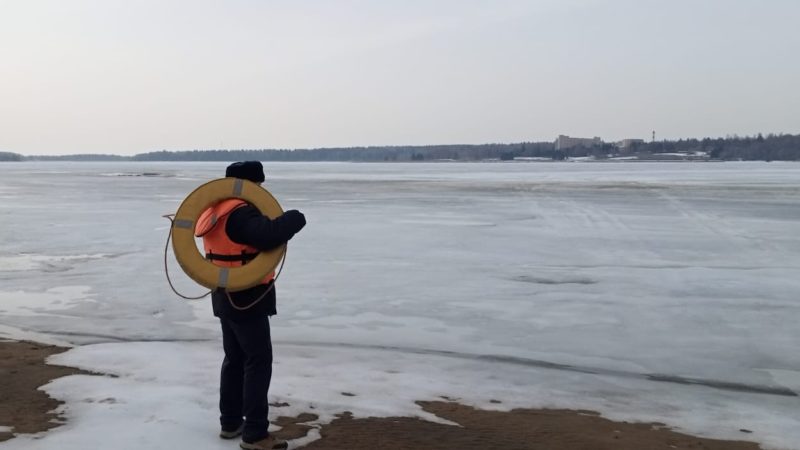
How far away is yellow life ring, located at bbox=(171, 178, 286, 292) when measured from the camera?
12.6 feet

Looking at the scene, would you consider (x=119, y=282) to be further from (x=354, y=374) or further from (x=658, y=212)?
(x=658, y=212)

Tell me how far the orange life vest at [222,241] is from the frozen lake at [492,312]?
1.09 metres

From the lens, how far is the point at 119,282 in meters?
9.52

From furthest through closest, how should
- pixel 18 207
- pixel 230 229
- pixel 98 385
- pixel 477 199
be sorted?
1. pixel 477 199
2. pixel 18 207
3. pixel 98 385
4. pixel 230 229

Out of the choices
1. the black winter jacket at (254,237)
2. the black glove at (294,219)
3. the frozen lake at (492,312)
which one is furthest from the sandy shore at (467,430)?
the black glove at (294,219)

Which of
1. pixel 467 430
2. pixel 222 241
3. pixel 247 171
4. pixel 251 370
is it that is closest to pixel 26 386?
pixel 251 370

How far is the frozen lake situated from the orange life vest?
43.0 inches

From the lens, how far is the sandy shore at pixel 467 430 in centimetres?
412

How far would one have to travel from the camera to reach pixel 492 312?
789cm

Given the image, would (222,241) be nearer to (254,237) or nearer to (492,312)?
(254,237)

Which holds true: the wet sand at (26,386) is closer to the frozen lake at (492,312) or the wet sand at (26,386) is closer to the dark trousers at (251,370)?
the frozen lake at (492,312)

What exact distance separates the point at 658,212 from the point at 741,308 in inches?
465

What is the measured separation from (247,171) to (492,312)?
14.5ft

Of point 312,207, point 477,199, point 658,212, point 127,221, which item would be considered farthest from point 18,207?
point 658,212
